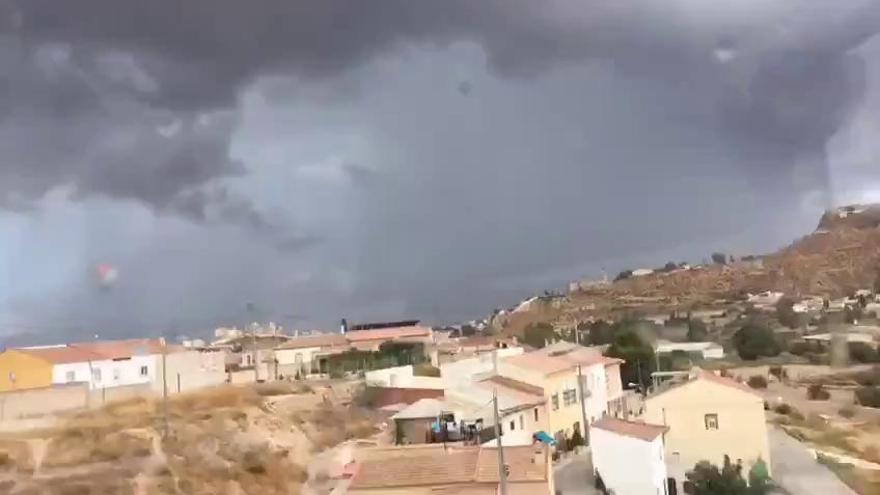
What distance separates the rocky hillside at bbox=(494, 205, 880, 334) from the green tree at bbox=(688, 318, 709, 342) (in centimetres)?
805

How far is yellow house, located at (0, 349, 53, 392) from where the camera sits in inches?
1003

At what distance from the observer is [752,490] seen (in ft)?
53.4

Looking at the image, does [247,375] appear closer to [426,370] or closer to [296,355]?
[296,355]

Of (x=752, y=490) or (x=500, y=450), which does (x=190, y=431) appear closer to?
(x=500, y=450)

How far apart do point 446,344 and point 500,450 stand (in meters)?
28.8

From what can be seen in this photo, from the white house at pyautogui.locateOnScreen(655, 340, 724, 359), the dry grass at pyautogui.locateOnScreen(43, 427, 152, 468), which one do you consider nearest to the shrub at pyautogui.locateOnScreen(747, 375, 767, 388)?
the white house at pyautogui.locateOnScreen(655, 340, 724, 359)

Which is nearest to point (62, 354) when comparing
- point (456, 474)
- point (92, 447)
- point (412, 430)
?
point (92, 447)

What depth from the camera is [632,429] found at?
1516 centimetres

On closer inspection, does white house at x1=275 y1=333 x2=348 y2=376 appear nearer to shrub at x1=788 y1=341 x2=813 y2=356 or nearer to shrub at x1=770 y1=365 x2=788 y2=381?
shrub at x1=770 y1=365 x2=788 y2=381

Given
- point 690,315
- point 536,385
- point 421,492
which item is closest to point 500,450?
point 421,492

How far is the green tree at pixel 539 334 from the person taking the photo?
1685 inches

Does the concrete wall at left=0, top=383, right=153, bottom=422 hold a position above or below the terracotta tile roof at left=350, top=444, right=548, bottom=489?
above

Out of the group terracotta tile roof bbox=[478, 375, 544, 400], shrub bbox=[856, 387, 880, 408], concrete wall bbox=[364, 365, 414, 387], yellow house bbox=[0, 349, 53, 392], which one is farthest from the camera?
shrub bbox=[856, 387, 880, 408]

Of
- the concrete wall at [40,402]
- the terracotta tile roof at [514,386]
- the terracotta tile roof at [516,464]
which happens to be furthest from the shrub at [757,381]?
the concrete wall at [40,402]
